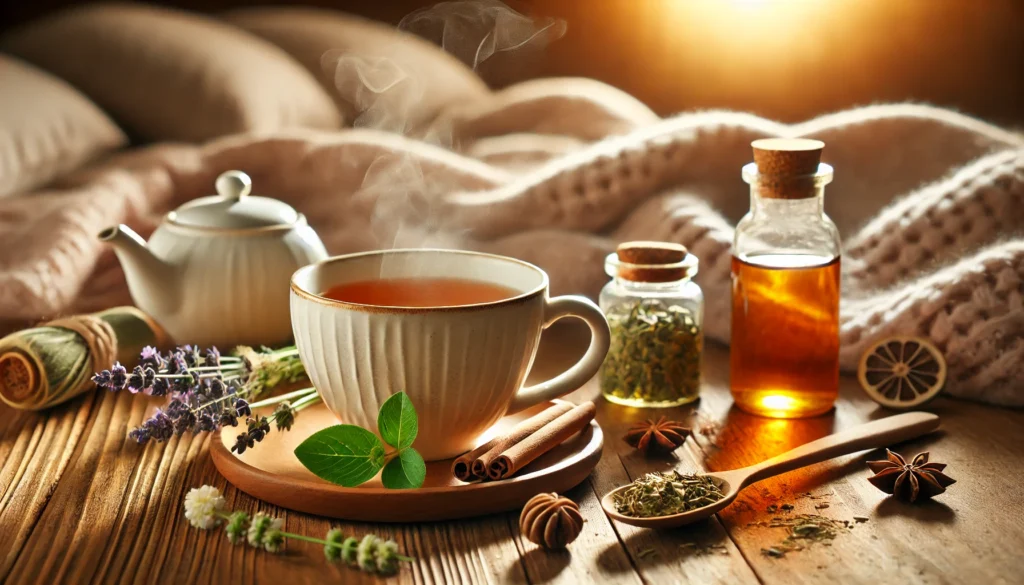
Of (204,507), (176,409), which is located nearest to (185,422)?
(176,409)

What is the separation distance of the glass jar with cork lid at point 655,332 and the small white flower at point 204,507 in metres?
0.43

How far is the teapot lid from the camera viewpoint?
1.08 m

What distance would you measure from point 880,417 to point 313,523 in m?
0.54

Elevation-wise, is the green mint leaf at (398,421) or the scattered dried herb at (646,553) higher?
the green mint leaf at (398,421)

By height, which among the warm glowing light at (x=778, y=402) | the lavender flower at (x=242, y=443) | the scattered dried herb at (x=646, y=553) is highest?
the lavender flower at (x=242, y=443)

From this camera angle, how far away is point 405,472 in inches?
29.0

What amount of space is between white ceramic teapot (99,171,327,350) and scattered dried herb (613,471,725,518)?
49cm

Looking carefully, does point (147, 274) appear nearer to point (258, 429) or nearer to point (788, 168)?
point (258, 429)

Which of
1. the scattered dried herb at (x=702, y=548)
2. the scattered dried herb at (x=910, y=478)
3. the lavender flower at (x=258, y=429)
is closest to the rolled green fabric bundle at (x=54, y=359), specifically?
the lavender flower at (x=258, y=429)

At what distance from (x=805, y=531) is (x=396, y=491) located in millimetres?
288

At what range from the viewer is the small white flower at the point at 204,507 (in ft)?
2.38

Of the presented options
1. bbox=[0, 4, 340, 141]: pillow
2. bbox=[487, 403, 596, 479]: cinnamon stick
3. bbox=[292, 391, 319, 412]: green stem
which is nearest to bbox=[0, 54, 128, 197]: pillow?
bbox=[0, 4, 340, 141]: pillow

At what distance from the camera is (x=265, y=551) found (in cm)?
70

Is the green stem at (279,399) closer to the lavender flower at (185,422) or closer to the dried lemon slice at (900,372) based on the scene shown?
the lavender flower at (185,422)
